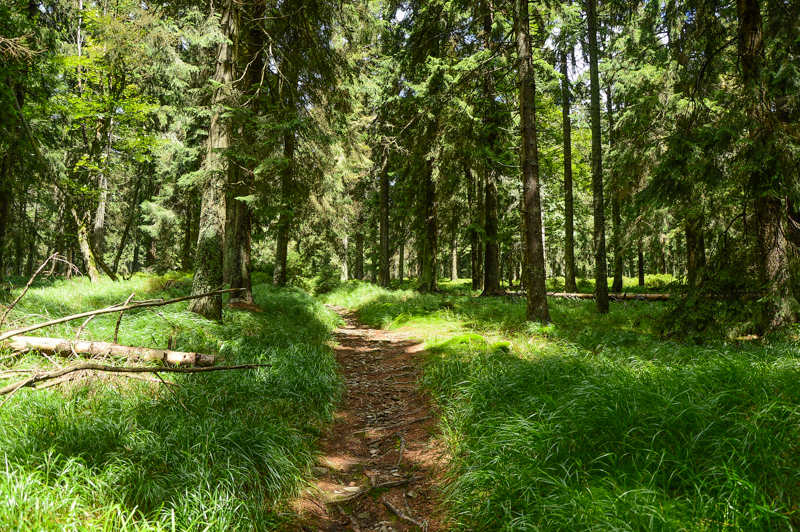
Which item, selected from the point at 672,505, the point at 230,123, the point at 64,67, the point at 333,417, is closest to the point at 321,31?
the point at 230,123

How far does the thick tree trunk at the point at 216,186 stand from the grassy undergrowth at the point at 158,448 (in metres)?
2.35

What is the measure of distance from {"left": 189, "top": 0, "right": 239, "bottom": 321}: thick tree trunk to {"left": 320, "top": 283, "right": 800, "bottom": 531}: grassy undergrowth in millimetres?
5053

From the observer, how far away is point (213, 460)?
2.84 m

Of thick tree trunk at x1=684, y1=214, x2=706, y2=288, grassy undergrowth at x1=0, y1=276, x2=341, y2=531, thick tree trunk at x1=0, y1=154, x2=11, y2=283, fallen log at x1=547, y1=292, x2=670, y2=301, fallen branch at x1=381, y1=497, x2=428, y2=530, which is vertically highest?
thick tree trunk at x1=0, y1=154, x2=11, y2=283

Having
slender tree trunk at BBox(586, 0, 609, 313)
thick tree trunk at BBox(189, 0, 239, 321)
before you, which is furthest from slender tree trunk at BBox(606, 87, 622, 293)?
thick tree trunk at BBox(189, 0, 239, 321)

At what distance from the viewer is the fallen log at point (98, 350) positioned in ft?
12.6

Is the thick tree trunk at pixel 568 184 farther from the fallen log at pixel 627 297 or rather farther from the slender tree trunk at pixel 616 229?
the slender tree trunk at pixel 616 229

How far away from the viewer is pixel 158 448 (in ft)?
9.29

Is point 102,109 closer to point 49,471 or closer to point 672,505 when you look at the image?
point 49,471

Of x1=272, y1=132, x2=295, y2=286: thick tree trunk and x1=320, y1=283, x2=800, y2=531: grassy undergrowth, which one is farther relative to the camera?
x1=272, y1=132, x2=295, y2=286: thick tree trunk

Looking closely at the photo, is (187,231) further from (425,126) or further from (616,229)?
(616,229)

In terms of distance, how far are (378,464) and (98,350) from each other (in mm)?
3179

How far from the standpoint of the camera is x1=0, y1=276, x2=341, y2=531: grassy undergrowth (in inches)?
87.4

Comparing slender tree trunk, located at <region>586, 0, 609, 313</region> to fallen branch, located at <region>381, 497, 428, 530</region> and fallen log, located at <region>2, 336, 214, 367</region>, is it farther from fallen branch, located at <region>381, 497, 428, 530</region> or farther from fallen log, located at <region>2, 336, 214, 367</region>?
fallen log, located at <region>2, 336, 214, 367</region>
